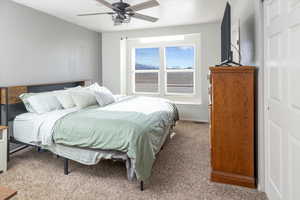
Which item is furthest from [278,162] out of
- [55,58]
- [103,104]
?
[55,58]

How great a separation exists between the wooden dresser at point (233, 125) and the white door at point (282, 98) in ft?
0.69

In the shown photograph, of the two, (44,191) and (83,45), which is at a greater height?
(83,45)

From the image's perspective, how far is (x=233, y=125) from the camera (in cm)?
221

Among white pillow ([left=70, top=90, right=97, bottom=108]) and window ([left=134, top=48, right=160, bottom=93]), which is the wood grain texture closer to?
white pillow ([left=70, top=90, right=97, bottom=108])

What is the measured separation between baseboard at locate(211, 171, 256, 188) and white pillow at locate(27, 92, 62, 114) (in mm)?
2561

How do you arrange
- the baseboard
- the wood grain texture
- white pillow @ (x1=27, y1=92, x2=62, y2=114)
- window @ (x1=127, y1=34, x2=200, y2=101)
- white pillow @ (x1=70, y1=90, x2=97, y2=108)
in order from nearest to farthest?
the wood grain texture
the baseboard
white pillow @ (x1=27, y1=92, x2=62, y2=114)
white pillow @ (x1=70, y1=90, x2=97, y2=108)
window @ (x1=127, y1=34, x2=200, y2=101)

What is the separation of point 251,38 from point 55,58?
3.69 m

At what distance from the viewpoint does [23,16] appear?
3445 millimetres

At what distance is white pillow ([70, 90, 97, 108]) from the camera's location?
3.30 metres

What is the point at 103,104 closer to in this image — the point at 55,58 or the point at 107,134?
the point at 107,134

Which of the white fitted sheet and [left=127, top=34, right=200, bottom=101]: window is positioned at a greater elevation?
[left=127, top=34, right=200, bottom=101]: window

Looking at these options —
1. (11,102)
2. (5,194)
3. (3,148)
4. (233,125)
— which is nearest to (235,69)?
(233,125)

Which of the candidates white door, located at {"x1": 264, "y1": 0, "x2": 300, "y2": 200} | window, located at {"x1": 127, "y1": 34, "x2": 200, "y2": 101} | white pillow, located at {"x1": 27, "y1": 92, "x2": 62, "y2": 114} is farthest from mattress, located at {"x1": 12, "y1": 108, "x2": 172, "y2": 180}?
window, located at {"x1": 127, "y1": 34, "x2": 200, "y2": 101}

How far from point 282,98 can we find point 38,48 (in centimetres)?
400
